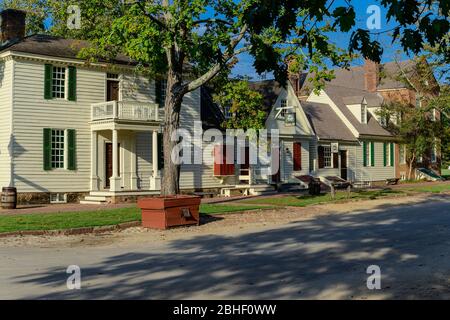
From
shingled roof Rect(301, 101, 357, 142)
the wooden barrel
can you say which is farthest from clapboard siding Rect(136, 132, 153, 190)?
shingled roof Rect(301, 101, 357, 142)

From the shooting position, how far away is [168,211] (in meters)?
16.0

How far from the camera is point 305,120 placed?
35906 mm

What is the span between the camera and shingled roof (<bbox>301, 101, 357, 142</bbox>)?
37.6m

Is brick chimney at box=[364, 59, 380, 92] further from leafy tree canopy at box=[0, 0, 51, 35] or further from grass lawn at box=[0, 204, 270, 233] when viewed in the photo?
grass lawn at box=[0, 204, 270, 233]

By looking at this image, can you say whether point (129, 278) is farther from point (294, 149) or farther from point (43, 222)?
point (294, 149)

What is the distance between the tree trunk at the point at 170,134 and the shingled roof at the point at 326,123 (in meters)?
19.1

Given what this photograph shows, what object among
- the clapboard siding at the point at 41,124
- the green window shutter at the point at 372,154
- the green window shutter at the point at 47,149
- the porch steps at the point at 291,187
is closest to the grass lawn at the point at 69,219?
the clapboard siding at the point at 41,124

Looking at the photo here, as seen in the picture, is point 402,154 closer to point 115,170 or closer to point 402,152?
point 402,152

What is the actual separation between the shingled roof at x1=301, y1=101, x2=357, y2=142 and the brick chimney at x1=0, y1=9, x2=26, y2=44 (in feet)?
63.3

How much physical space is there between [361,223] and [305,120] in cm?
1978

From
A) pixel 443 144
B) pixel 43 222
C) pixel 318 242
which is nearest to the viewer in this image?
pixel 318 242

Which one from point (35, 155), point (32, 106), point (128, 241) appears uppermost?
point (32, 106)

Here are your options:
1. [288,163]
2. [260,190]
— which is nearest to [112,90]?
[260,190]
